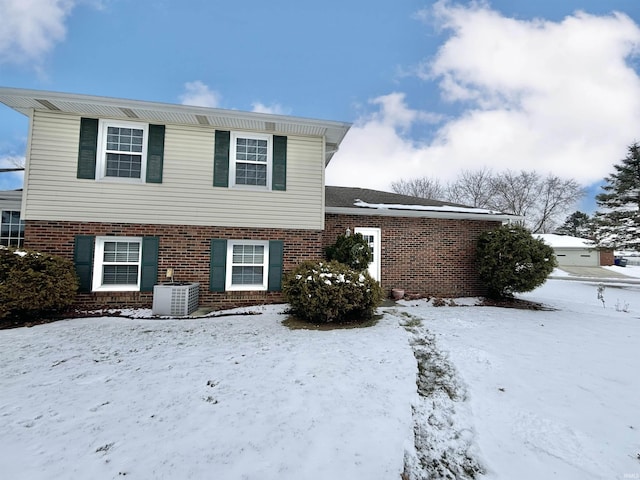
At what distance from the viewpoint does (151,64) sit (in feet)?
44.9

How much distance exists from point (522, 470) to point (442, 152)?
105 feet

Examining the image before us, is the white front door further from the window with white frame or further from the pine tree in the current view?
the pine tree

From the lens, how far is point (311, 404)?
3.03 m

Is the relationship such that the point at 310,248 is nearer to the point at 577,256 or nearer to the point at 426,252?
the point at 426,252

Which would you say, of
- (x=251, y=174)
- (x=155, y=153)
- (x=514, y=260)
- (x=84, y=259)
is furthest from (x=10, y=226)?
(x=514, y=260)

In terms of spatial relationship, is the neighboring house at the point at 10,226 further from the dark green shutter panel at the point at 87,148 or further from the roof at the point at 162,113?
the dark green shutter panel at the point at 87,148

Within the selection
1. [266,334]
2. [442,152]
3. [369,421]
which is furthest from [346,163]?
[369,421]

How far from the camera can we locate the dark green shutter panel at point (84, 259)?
22.9ft

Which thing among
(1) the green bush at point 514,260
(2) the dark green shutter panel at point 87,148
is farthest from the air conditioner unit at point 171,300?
(1) the green bush at point 514,260

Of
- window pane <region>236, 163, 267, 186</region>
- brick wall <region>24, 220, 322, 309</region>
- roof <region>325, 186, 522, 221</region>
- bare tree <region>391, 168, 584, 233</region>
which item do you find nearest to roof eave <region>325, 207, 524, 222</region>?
roof <region>325, 186, 522, 221</region>

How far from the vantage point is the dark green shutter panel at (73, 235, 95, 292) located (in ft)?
22.9

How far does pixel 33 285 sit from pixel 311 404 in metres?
6.40

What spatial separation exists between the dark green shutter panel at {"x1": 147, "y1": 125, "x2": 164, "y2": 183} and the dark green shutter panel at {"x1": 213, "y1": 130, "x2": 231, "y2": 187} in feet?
4.24

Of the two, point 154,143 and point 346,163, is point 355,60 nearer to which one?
point 154,143
